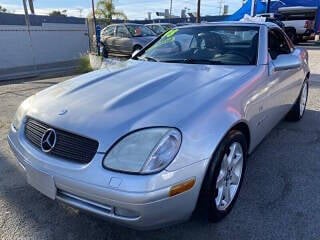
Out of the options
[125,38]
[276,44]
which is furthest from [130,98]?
[125,38]

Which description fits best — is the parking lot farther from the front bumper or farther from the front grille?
the front grille

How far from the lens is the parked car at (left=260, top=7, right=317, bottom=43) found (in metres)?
21.1

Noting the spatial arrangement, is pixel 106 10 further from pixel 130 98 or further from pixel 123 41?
pixel 130 98

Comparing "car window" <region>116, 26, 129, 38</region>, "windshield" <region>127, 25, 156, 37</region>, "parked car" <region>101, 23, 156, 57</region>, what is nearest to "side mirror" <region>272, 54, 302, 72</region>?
"parked car" <region>101, 23, 156, 57</region>

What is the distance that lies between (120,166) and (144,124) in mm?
317

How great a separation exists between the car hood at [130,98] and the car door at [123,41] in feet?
41.5

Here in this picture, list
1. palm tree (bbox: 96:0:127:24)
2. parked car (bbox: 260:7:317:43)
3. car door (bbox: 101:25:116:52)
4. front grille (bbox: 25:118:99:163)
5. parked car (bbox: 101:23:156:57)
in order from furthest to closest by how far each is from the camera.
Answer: palm tree (bbox: 96:0:127:24) < parked car (bbox: 260:7:317:43) < car door (bbox: 101:25:116:52) < parked car (bbox: 101:23:156:57) < front grille (bbox: 25:118:99:163)

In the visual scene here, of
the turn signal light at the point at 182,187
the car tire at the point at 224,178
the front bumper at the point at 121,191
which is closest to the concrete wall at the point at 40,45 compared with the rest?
the car tire at the point at 224,178

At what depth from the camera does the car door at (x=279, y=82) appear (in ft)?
11.3

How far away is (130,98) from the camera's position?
2.54 meters

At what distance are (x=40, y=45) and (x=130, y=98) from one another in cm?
2075

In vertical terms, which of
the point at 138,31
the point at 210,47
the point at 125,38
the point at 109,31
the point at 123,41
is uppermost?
the point at 210,47

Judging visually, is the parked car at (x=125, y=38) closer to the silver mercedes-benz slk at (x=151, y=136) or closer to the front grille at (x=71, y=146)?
the silver mercedes-benz slk at (x=151, y=136)

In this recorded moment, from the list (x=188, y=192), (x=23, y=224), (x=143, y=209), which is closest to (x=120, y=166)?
(x=143, y=209)
